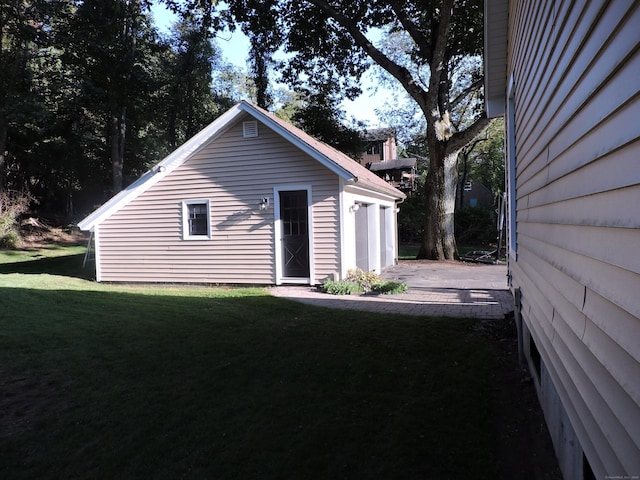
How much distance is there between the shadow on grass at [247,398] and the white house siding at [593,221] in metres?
1.08

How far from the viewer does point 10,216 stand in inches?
859

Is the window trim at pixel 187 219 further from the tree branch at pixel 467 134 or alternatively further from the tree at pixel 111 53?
the tree at pixel 111 53

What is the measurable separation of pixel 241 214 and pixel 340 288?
Answer: 3241mm

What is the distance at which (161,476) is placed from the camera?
290 cm

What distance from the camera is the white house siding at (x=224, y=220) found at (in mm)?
10391

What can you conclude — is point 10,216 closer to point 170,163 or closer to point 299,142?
point 170,163

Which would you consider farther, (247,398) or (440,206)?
(440,206)

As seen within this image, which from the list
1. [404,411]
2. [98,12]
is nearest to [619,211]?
[404,411]

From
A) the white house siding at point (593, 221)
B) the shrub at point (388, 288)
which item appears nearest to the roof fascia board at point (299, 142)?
the shrub at point (388, 288)

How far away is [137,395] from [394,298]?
5707mm

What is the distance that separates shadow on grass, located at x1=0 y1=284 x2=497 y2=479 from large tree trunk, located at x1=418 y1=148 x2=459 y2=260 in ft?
32.7

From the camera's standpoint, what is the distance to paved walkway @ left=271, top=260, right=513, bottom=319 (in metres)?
7.60

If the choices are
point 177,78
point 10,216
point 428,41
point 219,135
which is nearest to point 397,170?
point 177,78

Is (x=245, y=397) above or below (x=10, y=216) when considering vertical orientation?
below
